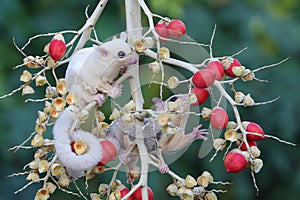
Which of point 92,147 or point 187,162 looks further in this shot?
point 187,162

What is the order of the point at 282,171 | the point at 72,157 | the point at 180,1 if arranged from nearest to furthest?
the point at 72,157
the point at 180,1
the point at 282,171

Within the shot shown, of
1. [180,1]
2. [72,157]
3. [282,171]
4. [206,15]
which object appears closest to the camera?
[72,157]

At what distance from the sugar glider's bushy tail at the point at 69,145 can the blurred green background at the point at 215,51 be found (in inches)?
50.1

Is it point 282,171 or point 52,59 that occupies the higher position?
point 52,59

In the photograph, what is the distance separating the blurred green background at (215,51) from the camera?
103 inches

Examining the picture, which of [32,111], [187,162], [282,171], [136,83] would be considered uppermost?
[136,83]

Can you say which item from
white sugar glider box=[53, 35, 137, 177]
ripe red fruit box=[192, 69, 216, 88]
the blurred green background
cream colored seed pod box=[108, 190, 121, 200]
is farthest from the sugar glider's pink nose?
Result: the blurred green background

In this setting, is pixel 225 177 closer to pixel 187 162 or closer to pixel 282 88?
pixel 187 162

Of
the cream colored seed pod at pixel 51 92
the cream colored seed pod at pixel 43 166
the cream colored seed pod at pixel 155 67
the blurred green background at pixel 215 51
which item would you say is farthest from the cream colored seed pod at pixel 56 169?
the blurred green background at pixel 215 51

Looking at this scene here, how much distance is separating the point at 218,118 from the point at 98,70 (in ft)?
0.67

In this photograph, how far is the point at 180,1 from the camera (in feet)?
8.56

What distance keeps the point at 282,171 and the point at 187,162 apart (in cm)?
44

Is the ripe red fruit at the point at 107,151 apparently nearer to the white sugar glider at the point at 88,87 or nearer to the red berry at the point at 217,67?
the white sugar glider at the point at 88,87

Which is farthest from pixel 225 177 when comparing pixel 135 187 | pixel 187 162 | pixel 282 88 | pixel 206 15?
pixel 135 187
